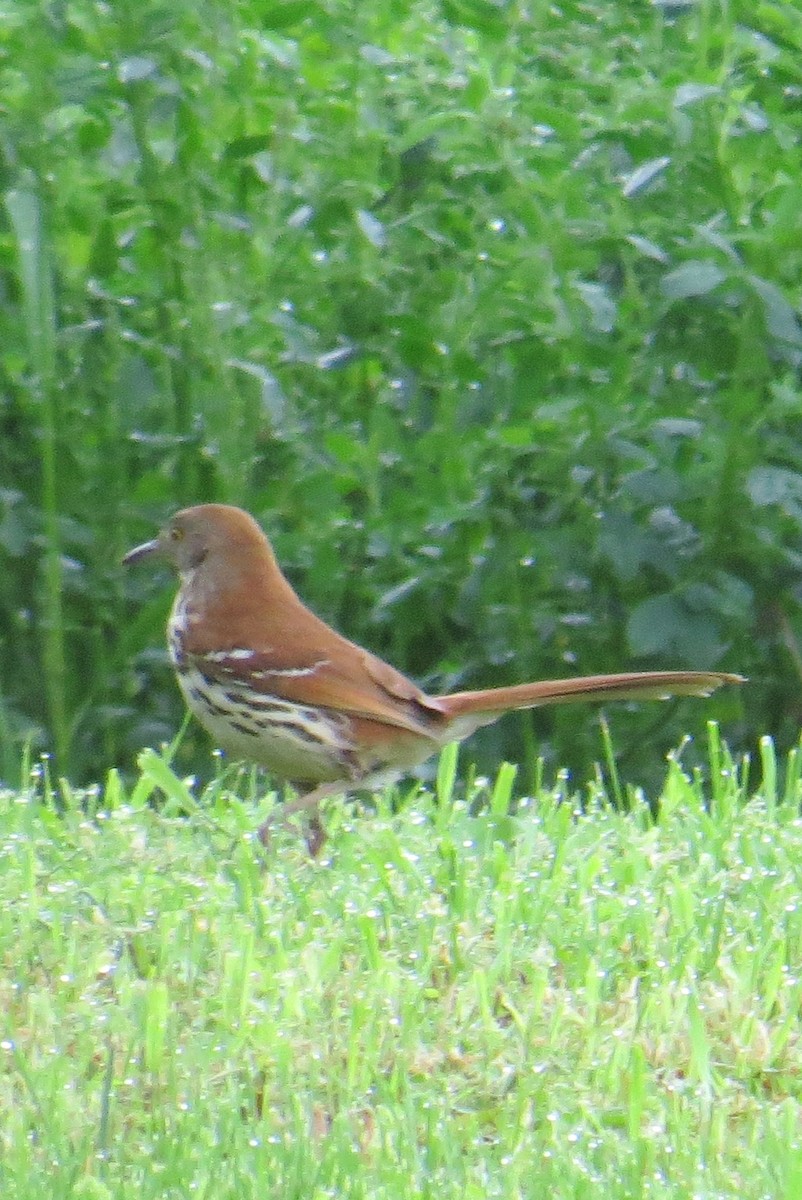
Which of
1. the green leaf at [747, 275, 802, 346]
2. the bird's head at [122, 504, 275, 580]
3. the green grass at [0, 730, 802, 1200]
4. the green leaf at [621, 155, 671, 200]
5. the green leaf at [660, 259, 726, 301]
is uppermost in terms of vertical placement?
the green leaf at [621, 155, 671, 200]

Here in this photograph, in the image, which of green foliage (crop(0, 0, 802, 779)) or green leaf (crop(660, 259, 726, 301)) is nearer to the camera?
green leaf (crop(660, 259, 726, 301))

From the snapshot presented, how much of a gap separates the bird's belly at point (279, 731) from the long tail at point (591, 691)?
25 cm

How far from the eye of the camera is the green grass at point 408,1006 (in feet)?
9.64

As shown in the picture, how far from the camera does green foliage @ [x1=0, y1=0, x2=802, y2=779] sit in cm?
A: 513

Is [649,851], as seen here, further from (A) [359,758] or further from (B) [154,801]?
(B) [154,801]

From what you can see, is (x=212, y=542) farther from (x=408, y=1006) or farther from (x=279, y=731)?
(x=408, y=1006)

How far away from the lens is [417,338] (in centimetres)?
539

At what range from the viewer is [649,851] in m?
4.20

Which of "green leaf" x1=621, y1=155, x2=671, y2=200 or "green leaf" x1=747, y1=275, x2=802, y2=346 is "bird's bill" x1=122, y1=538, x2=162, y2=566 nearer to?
"green leaf" x1=621, y1=155, x2=671, y2=200

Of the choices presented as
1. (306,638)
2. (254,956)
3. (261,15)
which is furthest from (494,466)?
(254,956)

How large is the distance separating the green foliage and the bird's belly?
0.78 meters

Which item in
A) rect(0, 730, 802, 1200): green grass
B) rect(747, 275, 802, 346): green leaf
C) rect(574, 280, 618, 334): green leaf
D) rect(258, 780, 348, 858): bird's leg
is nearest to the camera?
rect(0, 730, 802, 1200): green grass

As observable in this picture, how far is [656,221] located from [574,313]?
278mm

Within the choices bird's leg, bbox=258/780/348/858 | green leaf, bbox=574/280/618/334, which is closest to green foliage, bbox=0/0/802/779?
green leaf, bbox=574/280/618/334
